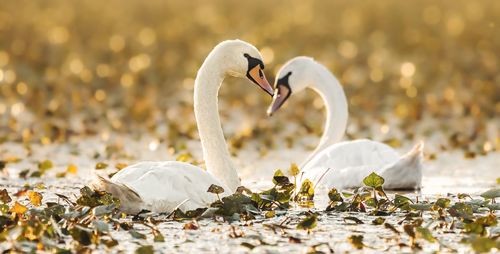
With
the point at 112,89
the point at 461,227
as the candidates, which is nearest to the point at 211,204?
the point at 461,227

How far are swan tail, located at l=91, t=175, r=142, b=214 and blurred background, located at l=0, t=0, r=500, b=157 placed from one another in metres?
6.02

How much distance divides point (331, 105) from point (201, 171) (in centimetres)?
451

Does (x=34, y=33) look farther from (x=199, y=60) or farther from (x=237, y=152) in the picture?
(x=237, y=152)

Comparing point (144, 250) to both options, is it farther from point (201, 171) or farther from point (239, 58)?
point (239, 58)

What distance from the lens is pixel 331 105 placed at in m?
14.0

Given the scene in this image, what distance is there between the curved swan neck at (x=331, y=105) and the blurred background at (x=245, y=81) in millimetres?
1689

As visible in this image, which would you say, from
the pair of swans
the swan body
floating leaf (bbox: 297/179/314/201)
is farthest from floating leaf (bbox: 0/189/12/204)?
the swan body

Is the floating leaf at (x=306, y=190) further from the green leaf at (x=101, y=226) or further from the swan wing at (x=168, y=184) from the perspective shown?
the green leaf at (x=101, y=226)

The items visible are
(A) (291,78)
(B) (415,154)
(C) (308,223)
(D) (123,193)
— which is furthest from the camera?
(A) (291,78)

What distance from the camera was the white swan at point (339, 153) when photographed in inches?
451

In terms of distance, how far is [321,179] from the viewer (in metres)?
11.9

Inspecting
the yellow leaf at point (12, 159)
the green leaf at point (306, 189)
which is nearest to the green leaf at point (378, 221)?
the green leaf at point (306, 189)

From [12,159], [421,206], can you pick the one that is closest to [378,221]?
[421,206]

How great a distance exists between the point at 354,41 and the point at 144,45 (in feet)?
17.2
